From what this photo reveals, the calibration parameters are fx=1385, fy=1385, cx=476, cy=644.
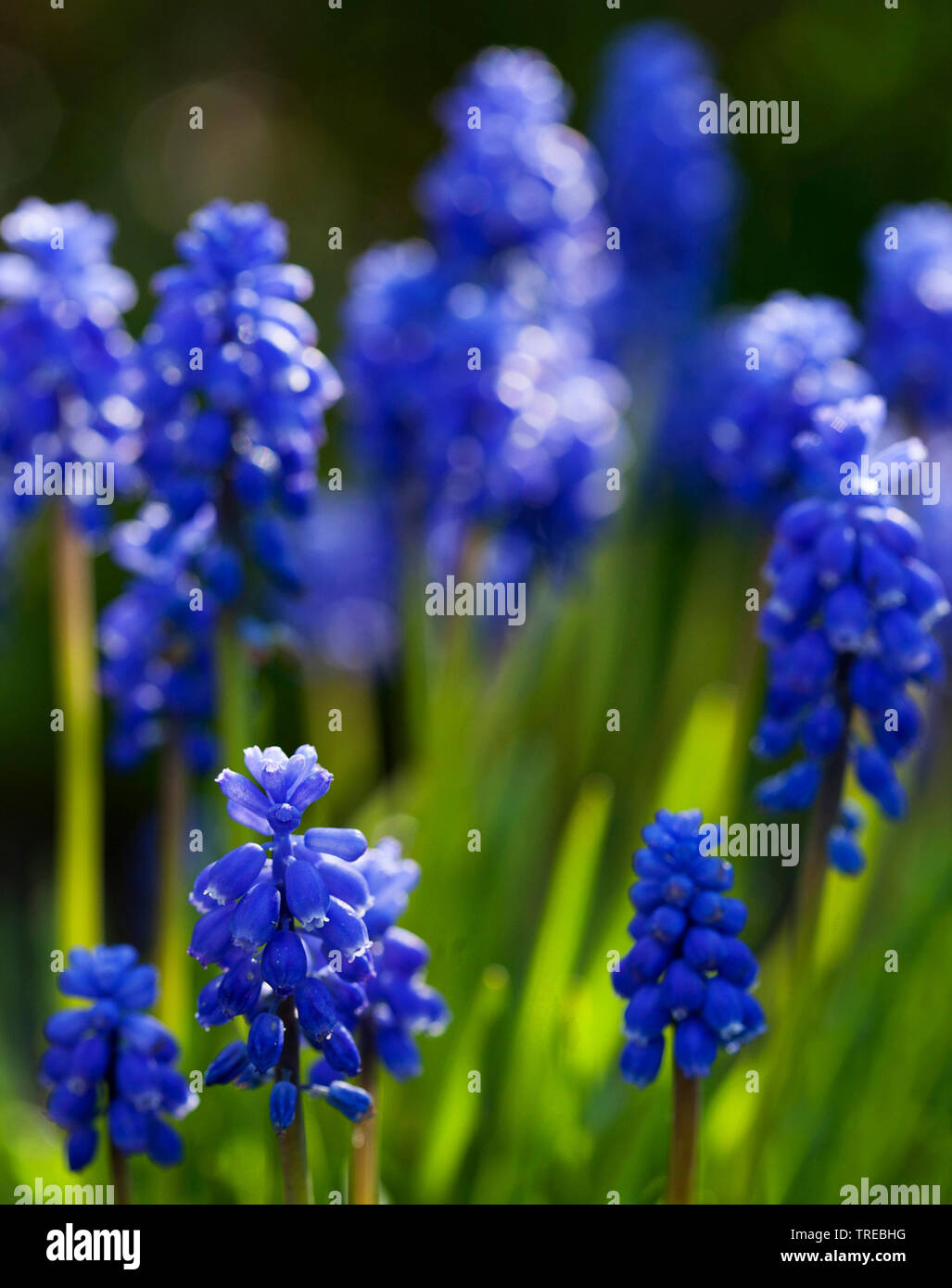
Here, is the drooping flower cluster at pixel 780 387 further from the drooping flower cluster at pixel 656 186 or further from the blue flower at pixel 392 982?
the drooping flower cluster at pixel 656 186

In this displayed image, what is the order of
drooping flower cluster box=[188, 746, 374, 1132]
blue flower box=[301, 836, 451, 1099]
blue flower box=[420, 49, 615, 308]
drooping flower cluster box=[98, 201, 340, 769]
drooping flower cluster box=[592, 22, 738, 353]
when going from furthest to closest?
drooping flower cluster box=[592, 22, 738, 353]
blue flower box=[420, 49, 615, 308]
drooping flower cluster box=[98, 201, 340, 769]
blue flower box=[301, 836, 451, 1099]
drooping flower cluster box=[188, 746, 374, 1132]

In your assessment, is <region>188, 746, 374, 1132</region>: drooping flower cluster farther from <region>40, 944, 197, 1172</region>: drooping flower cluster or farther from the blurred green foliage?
the blurred green foliage

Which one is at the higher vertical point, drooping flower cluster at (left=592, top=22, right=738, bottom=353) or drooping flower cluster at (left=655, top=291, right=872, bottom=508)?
drooping flower cluster at (left=592, top=22, right=738, bottom=353)

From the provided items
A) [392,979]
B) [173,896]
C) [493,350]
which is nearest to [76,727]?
[173,896]

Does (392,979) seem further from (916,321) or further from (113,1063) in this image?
(916,321)

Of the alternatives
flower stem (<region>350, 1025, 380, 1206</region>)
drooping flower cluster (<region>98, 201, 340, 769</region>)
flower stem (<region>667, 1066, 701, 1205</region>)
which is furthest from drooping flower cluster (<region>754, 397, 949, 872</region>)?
drooping flower cluster (<region>98, 201, 340, 769</region>)
